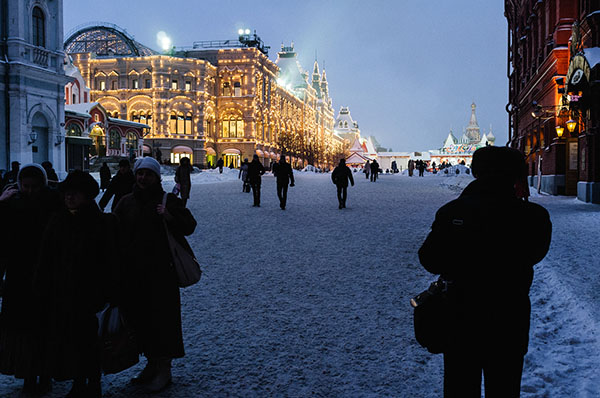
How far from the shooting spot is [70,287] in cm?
328

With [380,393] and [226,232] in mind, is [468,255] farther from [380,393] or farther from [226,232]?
[226,232]

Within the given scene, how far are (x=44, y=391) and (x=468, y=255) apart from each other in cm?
303

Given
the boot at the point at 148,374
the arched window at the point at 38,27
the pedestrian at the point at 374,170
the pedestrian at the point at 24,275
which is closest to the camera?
the pedestrian at the point at 24,275

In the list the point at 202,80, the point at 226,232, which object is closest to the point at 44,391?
the point at 226,232

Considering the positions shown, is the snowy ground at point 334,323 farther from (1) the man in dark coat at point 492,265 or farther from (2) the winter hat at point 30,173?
(2) the winter hat at point 30,173

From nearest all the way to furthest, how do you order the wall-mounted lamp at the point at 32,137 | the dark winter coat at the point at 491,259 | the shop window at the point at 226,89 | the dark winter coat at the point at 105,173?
1. the dark winter coat at the point at 491,259
2. the dark winter coat at the point at 105,173
3. the wall-mounted lamp at the point at 32,137
4. the shop window at the point at 226,89

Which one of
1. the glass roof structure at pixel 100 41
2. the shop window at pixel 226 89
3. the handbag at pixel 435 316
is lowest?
the handbag at pixel 435 316

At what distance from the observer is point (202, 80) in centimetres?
6656

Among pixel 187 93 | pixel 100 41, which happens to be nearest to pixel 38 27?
pixel 187 93

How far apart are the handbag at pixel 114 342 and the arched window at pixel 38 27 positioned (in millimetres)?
27843

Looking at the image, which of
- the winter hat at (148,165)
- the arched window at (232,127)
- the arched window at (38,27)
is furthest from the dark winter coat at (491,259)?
the arched window at (232,127)

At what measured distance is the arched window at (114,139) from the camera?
49594 mm

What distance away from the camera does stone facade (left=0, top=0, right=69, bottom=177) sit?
25.3 m

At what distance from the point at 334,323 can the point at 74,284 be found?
272cm
